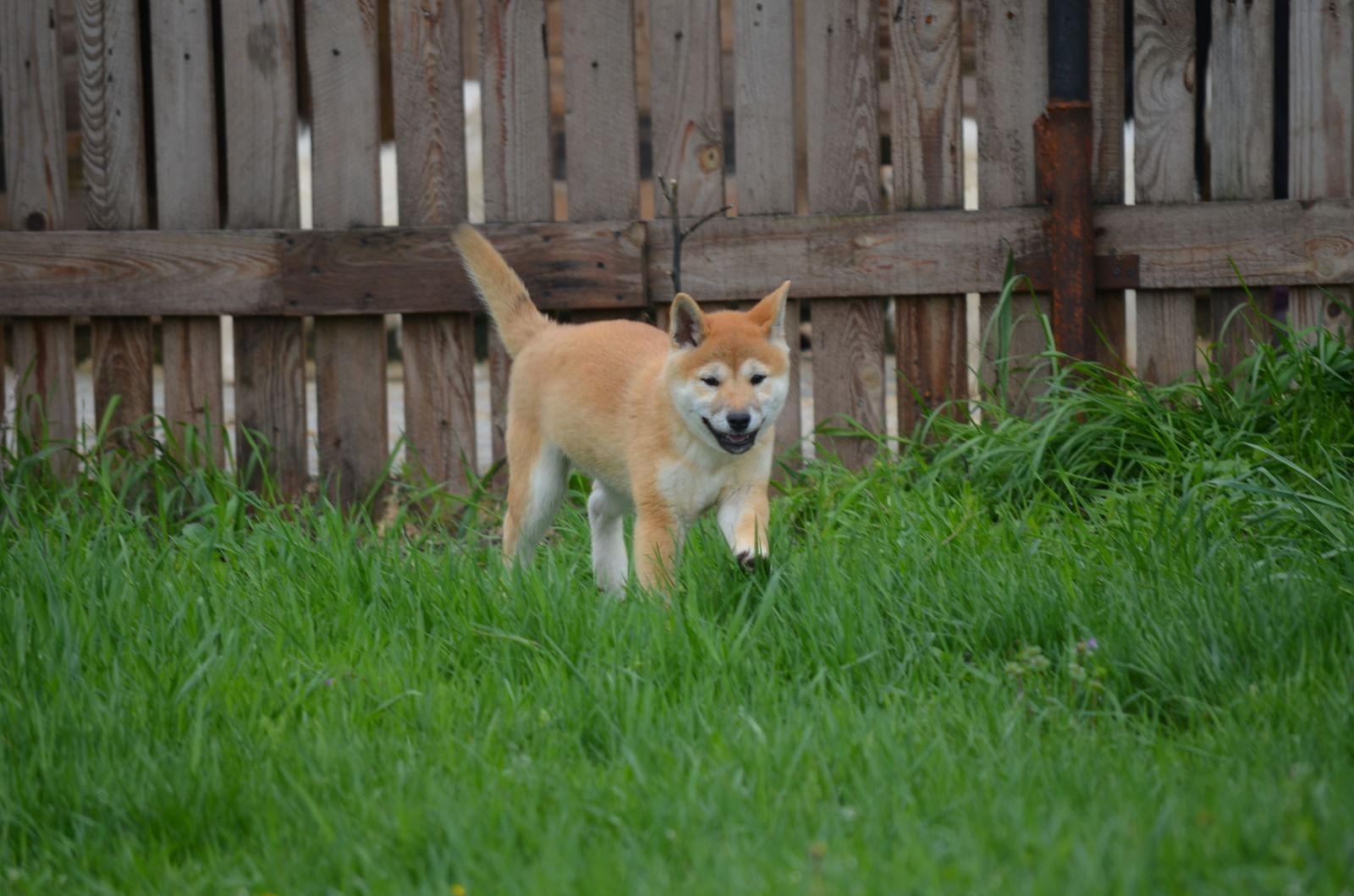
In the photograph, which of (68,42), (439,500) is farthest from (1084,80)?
(68,42)

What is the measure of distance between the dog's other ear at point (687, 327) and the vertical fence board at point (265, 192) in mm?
2034

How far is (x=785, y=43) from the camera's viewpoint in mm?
5316

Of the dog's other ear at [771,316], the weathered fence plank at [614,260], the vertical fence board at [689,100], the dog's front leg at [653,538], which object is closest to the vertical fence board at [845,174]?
the weathered fence plank at [614,260]

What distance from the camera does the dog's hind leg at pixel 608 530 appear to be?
4.55 meters

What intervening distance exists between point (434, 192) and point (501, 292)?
32.3 inches

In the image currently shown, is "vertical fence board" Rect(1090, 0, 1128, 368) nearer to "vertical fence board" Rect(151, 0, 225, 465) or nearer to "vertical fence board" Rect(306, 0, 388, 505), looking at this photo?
"vertical fence board" Rect(306, 0, 388, 505)

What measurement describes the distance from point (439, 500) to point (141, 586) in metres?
1.72

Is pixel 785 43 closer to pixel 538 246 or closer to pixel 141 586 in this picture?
pixel 538 246

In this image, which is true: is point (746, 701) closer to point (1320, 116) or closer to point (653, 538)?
point (653, 538)

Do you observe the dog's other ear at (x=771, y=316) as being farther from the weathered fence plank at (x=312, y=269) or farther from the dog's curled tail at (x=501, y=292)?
the weathered fence plank at (x=312, y=269)

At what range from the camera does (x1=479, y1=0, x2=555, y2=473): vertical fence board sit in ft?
17.6

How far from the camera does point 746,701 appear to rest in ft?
10.3

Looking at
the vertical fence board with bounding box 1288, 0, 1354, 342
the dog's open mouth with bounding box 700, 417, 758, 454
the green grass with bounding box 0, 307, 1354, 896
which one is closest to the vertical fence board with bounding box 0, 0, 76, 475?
the green grass with bounding box 0, 307, 1354, 896

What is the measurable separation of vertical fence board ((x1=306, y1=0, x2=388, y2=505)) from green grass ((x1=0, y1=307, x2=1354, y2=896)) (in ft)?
3.32
